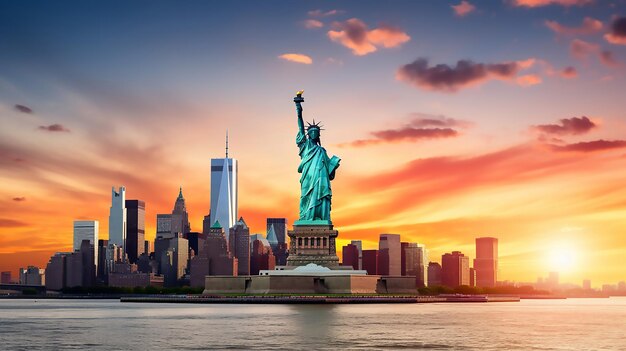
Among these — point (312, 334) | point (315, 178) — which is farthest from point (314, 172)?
point (312, 334)

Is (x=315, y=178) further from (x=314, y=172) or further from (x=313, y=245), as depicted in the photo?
(x=313, y=245)

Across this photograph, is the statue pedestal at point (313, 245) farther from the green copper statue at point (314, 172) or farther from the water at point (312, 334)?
the water at point (312, 334)

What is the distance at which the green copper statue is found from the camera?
590 ft

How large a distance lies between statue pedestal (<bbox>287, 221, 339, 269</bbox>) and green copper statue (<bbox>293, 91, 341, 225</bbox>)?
145 centimetres

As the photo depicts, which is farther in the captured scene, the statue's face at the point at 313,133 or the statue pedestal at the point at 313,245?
the statue's face at the point at 313,133

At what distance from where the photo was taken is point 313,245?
577ft

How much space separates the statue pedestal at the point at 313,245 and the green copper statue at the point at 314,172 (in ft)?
4.75

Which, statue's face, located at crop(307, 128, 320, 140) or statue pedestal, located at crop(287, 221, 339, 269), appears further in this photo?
statue's face, located at crop(307, 128, 320, 140)

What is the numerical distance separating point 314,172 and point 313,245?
50.2 ft

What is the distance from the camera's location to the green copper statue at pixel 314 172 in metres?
180

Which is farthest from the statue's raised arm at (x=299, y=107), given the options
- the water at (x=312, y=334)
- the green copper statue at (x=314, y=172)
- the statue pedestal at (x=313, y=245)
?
the water at (x=312, y=334)

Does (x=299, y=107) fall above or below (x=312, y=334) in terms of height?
above

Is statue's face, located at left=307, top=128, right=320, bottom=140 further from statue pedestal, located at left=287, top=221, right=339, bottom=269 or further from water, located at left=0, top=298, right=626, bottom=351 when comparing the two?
water, located at left=0, top=298, right=626, bottom=351

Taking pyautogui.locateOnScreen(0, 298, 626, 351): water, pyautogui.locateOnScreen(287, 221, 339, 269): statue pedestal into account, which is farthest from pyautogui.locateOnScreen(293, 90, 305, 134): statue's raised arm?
pyautogui.locateOnScreen(0, 298, 626, 351): water
